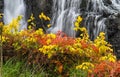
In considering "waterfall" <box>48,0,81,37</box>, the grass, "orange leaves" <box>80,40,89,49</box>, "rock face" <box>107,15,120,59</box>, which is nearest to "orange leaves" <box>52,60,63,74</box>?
the grass

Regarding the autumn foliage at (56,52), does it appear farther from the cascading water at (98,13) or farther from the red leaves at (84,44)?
the cascading water at (98,13)

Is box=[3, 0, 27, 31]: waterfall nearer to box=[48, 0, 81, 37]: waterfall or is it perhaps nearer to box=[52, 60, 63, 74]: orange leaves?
box=[48, 0, 81, 37]: waterfall

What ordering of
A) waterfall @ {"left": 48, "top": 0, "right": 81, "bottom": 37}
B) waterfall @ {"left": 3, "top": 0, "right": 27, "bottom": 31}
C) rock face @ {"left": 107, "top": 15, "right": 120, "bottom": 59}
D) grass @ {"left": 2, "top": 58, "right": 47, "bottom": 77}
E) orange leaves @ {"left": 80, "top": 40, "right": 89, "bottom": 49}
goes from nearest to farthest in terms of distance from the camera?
grass @ {"left": 2, "top": 58, "right": 47, "bottom": 77} < orange leaves @ {"left": 80, "top": 40, "right": 89, "bottom": 49} < rock face @ {"left": 107, "top": 15, "right": 120, "bottom": 59} < waterfall @ {"left": 48, "top": 0, "right": 81, "bottom": 37} < waterfall @ {"left": 3, "top": 0, "right": 27, "bottom": 31}

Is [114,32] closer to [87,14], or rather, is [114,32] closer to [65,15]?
[87,14]

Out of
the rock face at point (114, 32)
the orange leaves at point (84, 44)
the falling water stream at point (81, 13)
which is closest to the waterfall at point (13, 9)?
the falling water stream at point (81, 13)

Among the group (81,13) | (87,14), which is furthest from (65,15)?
(87,14)

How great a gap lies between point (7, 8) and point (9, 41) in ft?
31.5

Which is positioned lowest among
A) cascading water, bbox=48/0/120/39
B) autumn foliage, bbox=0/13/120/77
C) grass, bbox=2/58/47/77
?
grass, bbox=2/58/47/77

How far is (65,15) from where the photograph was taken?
14508mm

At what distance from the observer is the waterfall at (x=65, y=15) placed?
14008 millimetres

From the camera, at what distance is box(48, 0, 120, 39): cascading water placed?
13.1 meters

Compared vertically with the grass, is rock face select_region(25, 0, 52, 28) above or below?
above

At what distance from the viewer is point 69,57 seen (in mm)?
6367

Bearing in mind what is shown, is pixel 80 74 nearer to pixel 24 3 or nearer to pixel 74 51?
pixel 74 51
